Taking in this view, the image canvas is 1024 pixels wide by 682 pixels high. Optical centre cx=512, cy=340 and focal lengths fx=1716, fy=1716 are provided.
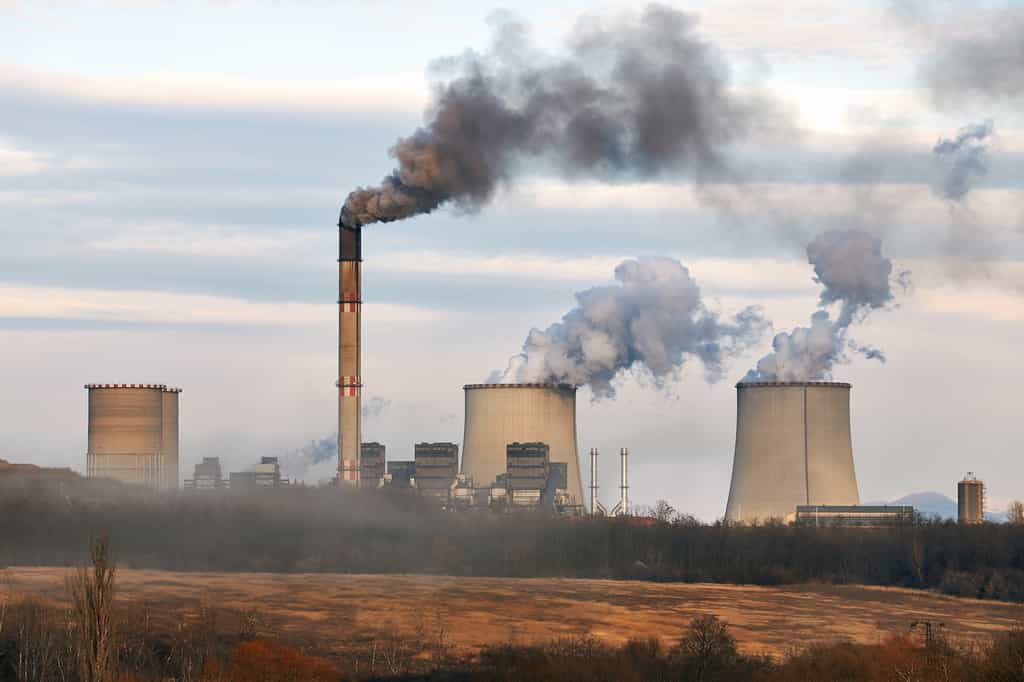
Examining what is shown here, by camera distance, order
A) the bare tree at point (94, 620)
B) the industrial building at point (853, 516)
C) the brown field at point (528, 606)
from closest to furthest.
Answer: the bare tree at point (94, 620)
the brown field at point (528, 606)
the industrial building at point (853, 516)

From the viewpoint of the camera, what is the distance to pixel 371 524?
81.1 meters

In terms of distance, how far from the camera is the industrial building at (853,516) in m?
70.6

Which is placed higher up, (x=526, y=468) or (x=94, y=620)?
(x=526, y=468)

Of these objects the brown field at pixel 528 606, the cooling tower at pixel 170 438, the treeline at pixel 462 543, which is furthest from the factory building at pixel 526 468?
the cooling tower at pixel 170 438

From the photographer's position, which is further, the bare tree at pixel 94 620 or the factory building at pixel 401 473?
the factory building at pixel 401 473

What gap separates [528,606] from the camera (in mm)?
63969

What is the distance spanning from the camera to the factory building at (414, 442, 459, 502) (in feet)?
283

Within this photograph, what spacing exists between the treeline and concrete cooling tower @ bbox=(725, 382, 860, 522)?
14.4 ft

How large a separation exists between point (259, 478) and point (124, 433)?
1144 cm

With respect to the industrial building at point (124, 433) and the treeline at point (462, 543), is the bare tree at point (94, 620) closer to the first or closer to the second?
the treeline at point (462, 543)

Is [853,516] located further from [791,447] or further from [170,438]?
[170,438]

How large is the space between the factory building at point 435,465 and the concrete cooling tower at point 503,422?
740cm

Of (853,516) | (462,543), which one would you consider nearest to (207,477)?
(462,543)

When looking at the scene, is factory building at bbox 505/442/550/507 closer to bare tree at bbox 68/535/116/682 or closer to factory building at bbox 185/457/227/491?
factory building at bbox 185/457/227/491
